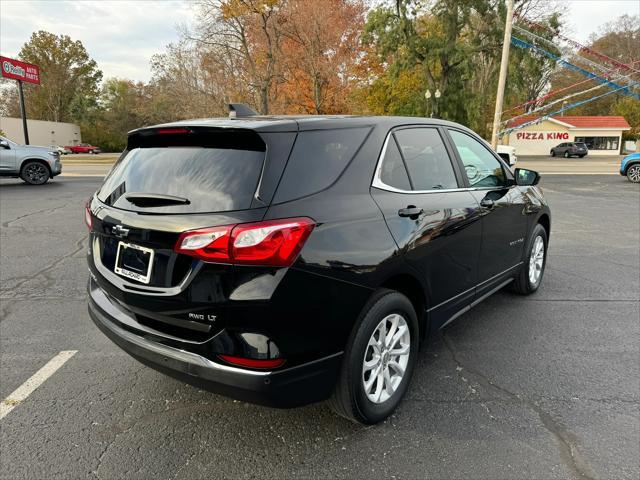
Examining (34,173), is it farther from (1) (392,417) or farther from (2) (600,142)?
(2) (600,142)

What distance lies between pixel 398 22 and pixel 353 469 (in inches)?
1183

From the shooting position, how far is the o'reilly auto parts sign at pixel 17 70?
23.1 meters

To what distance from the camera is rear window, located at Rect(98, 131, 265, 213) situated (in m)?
2.13

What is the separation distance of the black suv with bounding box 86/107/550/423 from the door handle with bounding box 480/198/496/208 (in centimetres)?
53

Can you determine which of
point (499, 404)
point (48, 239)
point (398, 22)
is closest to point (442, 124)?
point (499, 404)

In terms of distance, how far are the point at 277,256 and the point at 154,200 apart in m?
0.78

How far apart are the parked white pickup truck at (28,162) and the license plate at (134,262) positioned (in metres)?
14.7

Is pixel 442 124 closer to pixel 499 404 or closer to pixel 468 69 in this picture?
pixel 499 404

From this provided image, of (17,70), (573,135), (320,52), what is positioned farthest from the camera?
(573,135)

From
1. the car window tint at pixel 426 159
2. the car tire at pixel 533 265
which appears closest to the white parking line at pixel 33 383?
the car window tint at pixel 426 159

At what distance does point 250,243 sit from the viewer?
6.56 ft

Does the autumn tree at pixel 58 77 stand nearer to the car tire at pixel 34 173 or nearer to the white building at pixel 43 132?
the white building at pixel 43 132

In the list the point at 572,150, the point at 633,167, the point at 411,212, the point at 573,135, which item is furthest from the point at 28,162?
the point at 573,135

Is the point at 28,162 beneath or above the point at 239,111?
beneath
